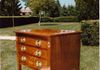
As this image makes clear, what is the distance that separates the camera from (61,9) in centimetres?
5516

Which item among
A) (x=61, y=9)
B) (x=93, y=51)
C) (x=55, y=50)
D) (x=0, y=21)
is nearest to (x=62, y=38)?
(x=55, y=50)

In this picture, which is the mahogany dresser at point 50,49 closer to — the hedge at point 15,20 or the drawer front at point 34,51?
the drawer front at point 34,51

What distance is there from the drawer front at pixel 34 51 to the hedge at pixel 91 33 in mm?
5720

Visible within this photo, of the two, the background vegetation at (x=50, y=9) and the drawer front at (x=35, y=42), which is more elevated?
the background vegetation at (x=50, y=9)

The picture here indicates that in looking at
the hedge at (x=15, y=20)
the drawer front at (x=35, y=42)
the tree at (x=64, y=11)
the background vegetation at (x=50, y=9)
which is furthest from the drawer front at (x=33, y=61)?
the tree at (x=64, y=11)

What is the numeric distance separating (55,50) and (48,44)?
165 mm

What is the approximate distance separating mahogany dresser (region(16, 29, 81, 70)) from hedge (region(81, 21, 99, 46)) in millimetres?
5665

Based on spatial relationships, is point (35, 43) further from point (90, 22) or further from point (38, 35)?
point (90, 22)

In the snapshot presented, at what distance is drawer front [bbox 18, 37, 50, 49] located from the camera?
4.40 meters

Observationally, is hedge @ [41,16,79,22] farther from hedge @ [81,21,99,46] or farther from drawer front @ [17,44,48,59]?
drawer front @ [17,44,48,59]

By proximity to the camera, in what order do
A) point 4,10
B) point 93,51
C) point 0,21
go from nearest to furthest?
point 93,51 < point 0,21 < point 4,10

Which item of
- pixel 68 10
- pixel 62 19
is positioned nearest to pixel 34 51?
pixel 62 19

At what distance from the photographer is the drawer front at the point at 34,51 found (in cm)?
445

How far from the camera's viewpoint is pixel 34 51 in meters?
4.68
